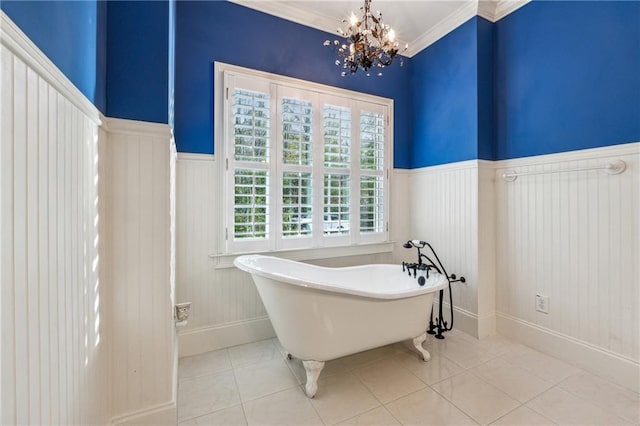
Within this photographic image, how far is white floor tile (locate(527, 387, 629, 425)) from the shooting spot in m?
1.53

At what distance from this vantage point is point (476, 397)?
5.63 ft

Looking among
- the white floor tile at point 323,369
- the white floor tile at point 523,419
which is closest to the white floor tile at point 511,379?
the white floor tile at point 523,419

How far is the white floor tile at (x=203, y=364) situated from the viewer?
2.00 m

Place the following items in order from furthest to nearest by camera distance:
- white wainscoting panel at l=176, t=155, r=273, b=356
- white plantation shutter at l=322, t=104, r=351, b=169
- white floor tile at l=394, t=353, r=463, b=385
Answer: white plantation shutter at l=322, t=104, r=351, b=169, white wainscoting panel at l=176, t=155, r=273, b=356, white floor tile at l=394, t=353, r=463, b=385

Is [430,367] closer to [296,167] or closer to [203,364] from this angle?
[203,364]

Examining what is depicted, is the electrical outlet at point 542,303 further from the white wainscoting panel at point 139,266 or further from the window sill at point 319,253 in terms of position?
the white wainscoting panel at point 139,266

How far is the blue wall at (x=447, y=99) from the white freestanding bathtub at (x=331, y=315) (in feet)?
4.71

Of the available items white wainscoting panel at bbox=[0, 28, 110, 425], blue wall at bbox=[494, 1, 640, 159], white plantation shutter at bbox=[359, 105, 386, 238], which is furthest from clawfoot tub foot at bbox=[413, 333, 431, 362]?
white wainscoting panel at bbox=[0, 28, 110, 425]

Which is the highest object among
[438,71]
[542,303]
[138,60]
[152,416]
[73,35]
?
[438,71]

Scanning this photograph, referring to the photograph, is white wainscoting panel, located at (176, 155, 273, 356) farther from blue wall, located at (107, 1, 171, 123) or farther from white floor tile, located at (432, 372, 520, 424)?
white floor tile, located at (432, 372, 520, 424)

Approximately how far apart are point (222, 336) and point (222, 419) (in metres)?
0.85

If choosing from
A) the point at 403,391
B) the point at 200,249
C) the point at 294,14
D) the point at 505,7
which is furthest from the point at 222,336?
the point at 505,7

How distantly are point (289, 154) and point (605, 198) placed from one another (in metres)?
2.38

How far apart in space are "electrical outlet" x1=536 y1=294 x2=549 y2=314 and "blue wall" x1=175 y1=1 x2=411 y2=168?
254 cm
